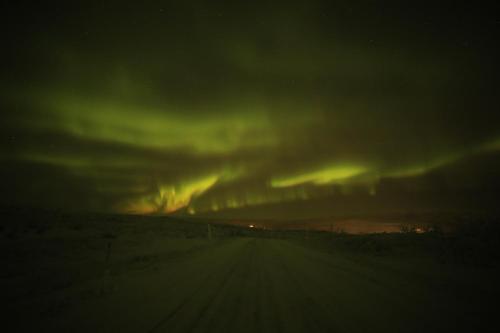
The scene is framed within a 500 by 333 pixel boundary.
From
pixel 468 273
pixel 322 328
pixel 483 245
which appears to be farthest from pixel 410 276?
pixel 483 245

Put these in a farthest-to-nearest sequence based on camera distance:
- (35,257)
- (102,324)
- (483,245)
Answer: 1. (483,245)
2. (35,257)
3. (102,324)

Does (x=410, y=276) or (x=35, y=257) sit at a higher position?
(x=35, y=257)

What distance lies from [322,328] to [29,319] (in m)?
6.43

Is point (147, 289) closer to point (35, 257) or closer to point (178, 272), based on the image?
point (178, 272)

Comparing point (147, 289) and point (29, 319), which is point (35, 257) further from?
point (29, 319)

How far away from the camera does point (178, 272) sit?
13.8 m

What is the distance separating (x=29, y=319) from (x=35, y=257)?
419 inches

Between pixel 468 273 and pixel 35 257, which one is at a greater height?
pixel 35 257

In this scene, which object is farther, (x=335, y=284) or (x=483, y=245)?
(x=483, y=245)

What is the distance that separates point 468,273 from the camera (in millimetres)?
13445

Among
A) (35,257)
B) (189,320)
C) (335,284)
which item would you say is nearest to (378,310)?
(335,284)

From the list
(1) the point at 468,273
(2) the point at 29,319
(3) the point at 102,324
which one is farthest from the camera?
(1) the point at 468,273

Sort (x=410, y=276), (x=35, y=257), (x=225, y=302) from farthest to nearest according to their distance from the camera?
(x=35, y=257)
(x=410, y=276)
(x=225, y=302)

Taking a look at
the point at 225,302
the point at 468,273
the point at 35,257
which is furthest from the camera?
the point at 35,257
